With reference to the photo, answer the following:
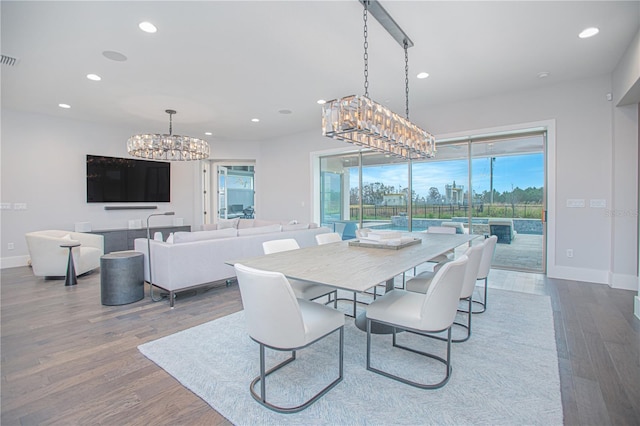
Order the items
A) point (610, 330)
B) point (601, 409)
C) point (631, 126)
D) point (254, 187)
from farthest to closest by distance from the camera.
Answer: point (254, 187) < point (631, 126) < point (610, 330) < point (601, 409)

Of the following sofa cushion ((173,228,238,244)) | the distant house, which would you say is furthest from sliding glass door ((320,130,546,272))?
sofa cushion ((173,228,238,244))

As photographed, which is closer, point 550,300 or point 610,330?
Answer: point 610,330

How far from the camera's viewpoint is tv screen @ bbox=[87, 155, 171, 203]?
6389 mm

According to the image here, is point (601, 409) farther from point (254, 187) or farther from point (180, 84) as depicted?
point (254, 187)

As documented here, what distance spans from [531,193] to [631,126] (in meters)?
1.51

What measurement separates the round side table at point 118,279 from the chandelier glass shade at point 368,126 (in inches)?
109

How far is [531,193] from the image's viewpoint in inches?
202

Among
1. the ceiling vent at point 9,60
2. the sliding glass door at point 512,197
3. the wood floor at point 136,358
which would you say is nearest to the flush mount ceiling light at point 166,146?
the ceiling vent at point 9,60

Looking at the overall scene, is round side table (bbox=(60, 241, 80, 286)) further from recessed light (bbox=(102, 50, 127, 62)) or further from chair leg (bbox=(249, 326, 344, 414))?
chair leg (bbox=(249, 326, 344, 414))

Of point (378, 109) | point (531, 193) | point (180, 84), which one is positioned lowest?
point (531, 193)

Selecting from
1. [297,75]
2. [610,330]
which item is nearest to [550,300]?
[610,330]

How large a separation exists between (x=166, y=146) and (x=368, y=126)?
12.6ft

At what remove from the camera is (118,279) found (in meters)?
3.50

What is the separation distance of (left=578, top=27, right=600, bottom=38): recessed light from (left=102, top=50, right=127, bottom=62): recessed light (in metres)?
4.96
